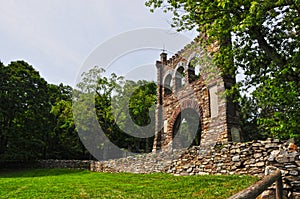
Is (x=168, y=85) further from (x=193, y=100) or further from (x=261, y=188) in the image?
(x=261, y=188)

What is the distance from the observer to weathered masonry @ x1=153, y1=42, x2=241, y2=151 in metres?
12.4

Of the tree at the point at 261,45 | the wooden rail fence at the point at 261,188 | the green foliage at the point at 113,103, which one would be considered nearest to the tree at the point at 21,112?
the green foliage at the point at 113,103

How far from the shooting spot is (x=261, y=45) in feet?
33.6

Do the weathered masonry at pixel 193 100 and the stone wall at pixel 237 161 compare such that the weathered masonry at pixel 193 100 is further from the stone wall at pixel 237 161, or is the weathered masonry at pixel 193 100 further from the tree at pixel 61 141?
the tree at pixel 61 141

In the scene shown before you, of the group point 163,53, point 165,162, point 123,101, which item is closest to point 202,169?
point 165,162

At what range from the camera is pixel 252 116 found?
26.8 m

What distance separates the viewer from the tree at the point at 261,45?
888 cm

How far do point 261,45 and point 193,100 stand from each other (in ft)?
19.3

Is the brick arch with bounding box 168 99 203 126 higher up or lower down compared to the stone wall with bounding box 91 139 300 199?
higher up

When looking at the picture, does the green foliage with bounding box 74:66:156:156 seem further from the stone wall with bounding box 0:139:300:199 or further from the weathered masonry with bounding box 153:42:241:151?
the stone wall with bounding box 0:139:300:199

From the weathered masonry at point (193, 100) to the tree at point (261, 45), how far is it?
49.5 inches

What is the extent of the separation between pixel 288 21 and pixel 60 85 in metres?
34.6

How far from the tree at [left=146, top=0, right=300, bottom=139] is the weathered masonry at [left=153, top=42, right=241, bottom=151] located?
4.13ft

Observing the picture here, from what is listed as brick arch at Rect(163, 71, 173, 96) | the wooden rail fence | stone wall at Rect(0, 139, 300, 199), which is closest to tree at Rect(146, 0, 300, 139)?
stone wall at Rect(0, 139, 300, 199)
